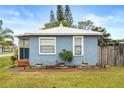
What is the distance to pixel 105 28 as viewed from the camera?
42.3 m

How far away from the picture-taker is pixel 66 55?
20.2 m

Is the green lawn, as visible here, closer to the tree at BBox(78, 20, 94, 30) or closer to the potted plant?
the potted plant

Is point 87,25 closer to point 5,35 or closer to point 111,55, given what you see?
point 5,35

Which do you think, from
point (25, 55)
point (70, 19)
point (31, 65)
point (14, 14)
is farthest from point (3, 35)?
point (70, 19)

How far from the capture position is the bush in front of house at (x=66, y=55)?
66.2 ft

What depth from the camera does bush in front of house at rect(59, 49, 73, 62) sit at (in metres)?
20.2

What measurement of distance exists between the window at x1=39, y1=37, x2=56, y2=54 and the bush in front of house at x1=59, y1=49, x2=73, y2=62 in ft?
1.97

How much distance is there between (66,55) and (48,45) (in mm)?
1413

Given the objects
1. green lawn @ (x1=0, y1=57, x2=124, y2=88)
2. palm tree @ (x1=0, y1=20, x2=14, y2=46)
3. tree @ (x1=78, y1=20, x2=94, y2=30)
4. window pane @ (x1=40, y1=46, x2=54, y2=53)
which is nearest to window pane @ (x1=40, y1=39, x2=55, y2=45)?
window pane @ (x1=40, y1=46, x2=54, y2=53)

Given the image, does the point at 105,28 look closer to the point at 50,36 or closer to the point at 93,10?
the point at 93,10

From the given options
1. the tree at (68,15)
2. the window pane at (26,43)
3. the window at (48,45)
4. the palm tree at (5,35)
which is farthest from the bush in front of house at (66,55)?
the tree at (68,15)

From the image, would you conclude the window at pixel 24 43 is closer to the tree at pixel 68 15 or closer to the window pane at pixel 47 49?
the window pane at pixel 47 49

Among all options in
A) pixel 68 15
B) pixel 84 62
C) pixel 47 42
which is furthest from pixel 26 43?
pixel 68 15

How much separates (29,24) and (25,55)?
2113 centimetres
